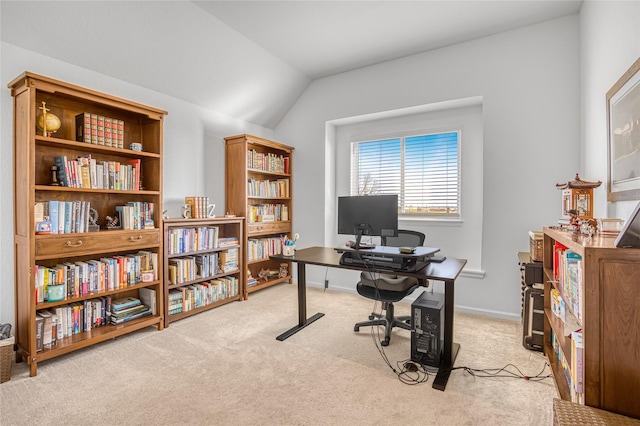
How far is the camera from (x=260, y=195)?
4211mm

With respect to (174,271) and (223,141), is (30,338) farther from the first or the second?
(223,141)

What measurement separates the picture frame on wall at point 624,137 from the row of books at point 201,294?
3541mm

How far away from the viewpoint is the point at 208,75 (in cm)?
348

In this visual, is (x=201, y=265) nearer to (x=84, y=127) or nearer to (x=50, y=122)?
(x=84, y=127)

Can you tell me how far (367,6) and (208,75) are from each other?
1814 millimetres

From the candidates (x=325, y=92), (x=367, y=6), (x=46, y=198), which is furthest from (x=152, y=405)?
(x=325, y=92)

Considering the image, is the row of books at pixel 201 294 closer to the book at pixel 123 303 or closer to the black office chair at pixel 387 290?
the book at pixel 123 303

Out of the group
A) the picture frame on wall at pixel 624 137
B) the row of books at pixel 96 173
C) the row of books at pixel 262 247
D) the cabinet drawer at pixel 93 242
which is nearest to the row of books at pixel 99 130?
the row of books at pixel 96 173

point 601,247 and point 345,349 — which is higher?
point 601,247

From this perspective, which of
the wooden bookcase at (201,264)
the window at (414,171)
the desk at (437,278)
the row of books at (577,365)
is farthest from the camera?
the window at (414,171)

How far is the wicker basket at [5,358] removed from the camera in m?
2.06

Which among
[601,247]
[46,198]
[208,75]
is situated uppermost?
[208,75]

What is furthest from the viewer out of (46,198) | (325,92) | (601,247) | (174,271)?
(325,92)

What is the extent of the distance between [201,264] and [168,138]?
1.43m
